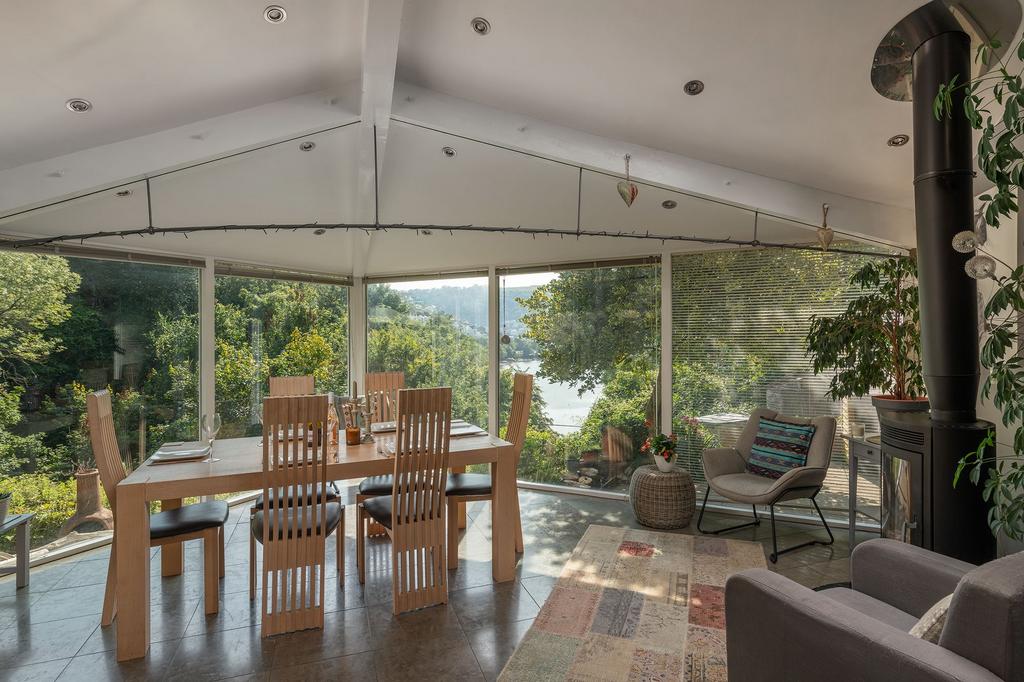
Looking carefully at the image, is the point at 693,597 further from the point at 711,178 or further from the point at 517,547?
the point at 711,178

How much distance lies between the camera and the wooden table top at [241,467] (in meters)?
2.64

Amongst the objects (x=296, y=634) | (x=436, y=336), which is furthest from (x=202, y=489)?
(x=436, y=336)

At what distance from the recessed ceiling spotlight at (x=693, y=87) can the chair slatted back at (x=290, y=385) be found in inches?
132

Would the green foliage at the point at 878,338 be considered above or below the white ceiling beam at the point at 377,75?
below

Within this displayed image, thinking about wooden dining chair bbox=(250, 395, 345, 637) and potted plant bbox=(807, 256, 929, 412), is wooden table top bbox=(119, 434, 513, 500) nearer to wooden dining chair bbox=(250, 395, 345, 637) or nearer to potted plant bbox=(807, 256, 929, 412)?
wooden dining chair bbox=(250, 395, 345, 637)

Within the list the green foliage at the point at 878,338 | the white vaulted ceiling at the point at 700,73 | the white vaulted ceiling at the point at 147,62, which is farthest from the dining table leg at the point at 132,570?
the green foliage at the point at 878,338

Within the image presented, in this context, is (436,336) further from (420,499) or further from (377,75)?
(377,75)

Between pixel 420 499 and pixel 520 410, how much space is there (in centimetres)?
106

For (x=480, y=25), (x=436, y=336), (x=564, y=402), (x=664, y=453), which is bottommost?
(x=664, y=453)

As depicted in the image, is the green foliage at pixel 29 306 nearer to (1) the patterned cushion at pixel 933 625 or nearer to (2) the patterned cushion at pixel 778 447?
(1) the patterned cushion at pixel 933 625

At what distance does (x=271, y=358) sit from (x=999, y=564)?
5.28 metres

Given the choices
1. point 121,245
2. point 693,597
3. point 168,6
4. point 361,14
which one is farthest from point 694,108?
point 121,245

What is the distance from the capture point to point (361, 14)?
257 centimetres

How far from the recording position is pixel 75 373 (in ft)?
12.7
